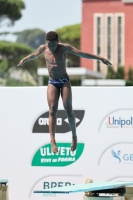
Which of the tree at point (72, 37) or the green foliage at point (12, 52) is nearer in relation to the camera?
the green foliage at point (12, 52)

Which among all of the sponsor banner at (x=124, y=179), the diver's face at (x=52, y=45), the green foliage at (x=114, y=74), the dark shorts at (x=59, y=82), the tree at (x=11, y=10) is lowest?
the sponsor banner at (x=124, y=179)

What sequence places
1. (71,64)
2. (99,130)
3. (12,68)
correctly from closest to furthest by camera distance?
(99,130)
(12,68)
(71,64)

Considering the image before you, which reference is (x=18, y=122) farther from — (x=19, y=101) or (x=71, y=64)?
(x=71, y=64)

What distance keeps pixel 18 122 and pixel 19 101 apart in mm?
386

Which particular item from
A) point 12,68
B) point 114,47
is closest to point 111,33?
point 114,47

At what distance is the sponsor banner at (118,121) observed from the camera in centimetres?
1287

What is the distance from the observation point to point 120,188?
9906mm

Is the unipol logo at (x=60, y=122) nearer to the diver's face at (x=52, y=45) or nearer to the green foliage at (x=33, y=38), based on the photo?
the diver's face at (x=52, y=45)

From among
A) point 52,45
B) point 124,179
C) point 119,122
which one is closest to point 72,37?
point 119,122

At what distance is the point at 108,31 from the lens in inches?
3115

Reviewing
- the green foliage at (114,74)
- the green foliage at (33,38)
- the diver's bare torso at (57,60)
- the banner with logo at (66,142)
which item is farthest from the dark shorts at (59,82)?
the green foliage at (33,38)

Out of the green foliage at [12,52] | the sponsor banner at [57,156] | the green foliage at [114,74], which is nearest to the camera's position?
the sponsor banner at [57,156]

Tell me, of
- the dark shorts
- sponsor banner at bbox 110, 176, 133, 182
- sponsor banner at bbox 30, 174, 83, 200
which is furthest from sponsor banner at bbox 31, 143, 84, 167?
the dark shorts

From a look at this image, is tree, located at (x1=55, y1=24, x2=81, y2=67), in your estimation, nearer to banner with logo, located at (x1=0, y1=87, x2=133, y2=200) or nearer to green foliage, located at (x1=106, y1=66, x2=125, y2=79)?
green foliage, located at (x1=106, y1=66, x2=125, y2=79)
